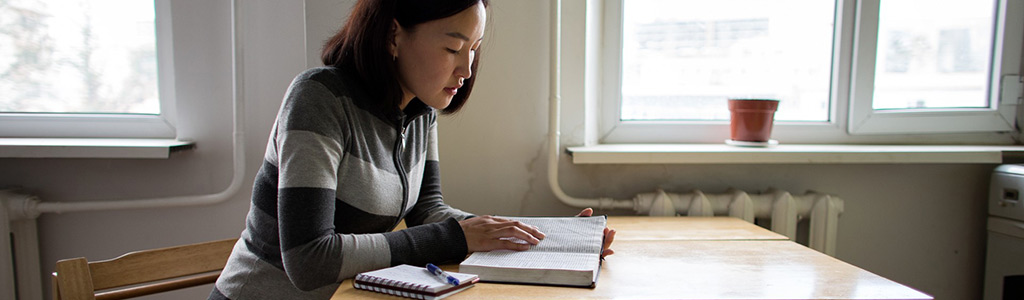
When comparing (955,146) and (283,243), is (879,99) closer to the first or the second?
(955,146)

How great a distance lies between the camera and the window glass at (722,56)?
1.84m

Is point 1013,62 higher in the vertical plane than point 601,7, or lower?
lower

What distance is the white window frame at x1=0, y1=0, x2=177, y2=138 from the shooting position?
1760 millimetres

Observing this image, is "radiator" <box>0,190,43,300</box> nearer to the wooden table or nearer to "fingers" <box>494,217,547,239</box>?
the wooden table

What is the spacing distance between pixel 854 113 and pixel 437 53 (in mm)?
1492

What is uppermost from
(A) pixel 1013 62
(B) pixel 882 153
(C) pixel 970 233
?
(A) pixel 1013 62

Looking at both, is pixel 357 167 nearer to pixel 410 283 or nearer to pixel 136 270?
pixel 410 283

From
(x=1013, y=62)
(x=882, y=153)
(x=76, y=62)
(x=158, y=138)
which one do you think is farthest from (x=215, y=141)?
(x=1013, y=62)

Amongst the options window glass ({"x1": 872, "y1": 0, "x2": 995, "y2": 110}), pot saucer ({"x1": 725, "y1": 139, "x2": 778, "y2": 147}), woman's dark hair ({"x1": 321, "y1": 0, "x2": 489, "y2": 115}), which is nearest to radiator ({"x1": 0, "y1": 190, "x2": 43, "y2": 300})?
woman's dark hair ({"x1": 321, "y1": 0, "x2": 489, "y2": 115})

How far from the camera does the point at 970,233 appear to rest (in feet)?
5.84

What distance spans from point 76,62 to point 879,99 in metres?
2.54

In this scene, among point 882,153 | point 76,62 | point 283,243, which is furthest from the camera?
point 76,62

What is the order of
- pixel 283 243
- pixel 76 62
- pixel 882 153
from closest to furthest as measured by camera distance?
pixel 283 243
pixel 882 153
pixel 76 62

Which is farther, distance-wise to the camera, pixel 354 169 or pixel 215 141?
pixel 215 141
